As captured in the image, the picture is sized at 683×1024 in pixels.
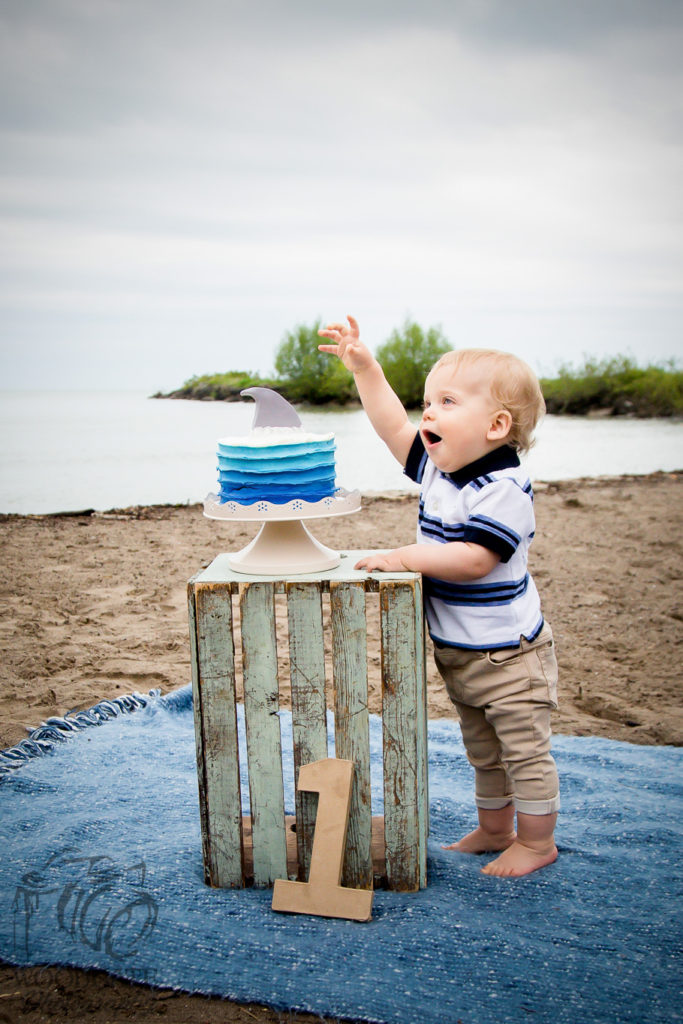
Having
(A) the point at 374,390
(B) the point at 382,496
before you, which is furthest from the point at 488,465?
(B) the point at 382,496

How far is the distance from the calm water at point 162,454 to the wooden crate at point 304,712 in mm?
3479

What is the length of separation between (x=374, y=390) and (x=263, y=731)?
98cm

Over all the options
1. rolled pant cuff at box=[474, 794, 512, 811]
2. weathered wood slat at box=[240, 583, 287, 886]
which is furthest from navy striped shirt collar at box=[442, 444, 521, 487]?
rolled pant cuff at box=[474, 794, 512, 811]

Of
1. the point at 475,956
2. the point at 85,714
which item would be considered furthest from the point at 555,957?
the point at 85,714

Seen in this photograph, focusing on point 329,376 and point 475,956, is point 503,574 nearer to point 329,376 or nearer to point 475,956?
point 475,956

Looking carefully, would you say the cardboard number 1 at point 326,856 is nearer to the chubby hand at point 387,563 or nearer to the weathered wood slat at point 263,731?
the weathered wood slat at point 263,731

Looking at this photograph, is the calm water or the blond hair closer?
the blond hair

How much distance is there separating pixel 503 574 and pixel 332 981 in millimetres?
953

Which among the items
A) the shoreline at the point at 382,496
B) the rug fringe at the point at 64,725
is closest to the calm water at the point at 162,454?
the shoreline at the point at 382,496

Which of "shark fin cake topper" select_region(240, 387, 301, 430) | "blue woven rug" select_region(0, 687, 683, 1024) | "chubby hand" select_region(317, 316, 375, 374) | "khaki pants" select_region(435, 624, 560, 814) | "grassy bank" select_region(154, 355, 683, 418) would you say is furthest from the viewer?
"grassy bank" select_region(154, 355, 683, 418)

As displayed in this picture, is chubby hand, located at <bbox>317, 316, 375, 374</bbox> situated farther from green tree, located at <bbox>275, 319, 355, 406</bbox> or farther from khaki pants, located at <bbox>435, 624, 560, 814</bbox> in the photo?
green tree, located at <bbox>275, 319, 355, 406</bbox>

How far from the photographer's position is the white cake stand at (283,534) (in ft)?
6.28

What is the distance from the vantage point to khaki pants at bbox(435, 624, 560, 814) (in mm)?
1952

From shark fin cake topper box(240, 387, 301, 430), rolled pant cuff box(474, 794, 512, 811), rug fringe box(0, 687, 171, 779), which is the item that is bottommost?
rug fringe box(0, 687, 171, 779)
